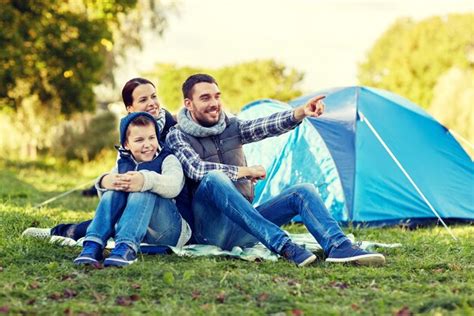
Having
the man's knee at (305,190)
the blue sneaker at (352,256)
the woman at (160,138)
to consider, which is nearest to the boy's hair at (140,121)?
the woman at (160,138)

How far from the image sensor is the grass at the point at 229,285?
13.4ft

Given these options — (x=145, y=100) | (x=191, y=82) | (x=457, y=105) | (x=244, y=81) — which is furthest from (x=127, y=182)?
(x=244, y=81)

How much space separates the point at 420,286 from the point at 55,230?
2.75 metres

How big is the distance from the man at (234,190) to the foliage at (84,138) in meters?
17.6

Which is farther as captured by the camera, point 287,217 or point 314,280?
point 287,217

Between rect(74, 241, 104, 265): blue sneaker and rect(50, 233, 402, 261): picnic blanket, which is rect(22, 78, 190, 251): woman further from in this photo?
rect(74, 241, 104, 265): blue sneaker

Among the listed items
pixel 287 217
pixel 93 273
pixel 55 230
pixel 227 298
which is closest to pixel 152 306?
pixel 227 298

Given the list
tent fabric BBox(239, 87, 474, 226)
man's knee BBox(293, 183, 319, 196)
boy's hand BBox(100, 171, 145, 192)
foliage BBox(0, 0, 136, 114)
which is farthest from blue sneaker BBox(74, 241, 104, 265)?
foliage BBox(0, 0, 136, 114)

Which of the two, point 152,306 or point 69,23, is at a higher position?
point 69,23

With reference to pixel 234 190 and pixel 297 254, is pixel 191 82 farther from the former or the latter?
pixel 297 254

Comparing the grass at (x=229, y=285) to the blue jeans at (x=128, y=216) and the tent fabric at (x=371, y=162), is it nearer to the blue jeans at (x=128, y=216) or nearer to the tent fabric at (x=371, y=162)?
the blue jeans at (x=128, y=216)

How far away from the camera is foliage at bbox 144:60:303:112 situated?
53812mm

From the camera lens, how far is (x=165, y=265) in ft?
16.8

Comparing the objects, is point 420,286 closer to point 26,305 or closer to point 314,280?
point 314,280
